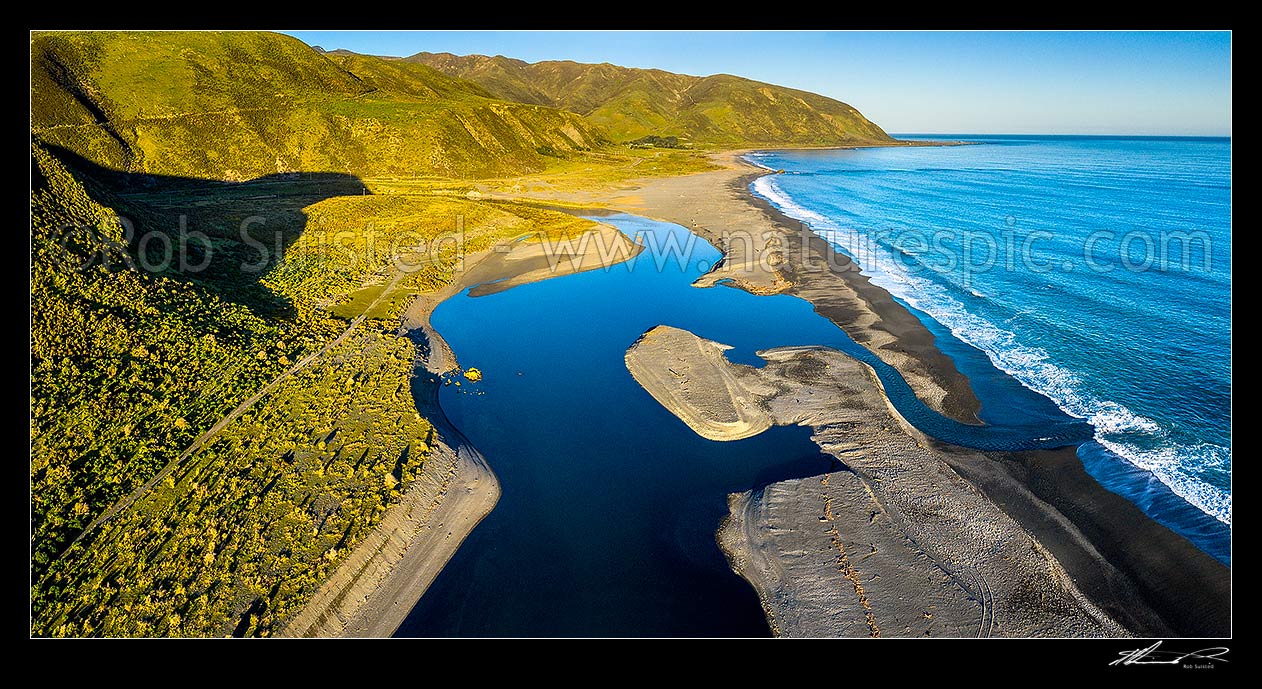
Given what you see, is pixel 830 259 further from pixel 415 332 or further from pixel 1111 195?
pixel 1111 195

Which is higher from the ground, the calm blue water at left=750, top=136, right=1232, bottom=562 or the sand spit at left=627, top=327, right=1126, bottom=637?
the calm blue water at left=750, top=136, right=1232, bottom=562

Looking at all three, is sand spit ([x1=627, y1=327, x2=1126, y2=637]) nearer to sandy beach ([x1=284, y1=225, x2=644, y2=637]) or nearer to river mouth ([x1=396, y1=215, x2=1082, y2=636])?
river mouth ([x1=396, y1=215, x2=1082, y2=636])

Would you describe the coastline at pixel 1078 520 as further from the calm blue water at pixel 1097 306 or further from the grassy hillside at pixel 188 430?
the grassy hillside at pixel 188 430

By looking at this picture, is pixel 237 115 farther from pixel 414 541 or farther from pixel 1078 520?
pixel 1078 520

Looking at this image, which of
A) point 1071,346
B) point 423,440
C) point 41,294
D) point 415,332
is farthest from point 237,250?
point 1071,346

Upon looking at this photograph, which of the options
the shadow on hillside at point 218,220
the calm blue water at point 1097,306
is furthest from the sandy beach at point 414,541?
the calm blue water at point 1097,306

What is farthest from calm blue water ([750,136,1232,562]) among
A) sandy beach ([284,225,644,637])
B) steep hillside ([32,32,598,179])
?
steep hillside ([32,32,598,179])
